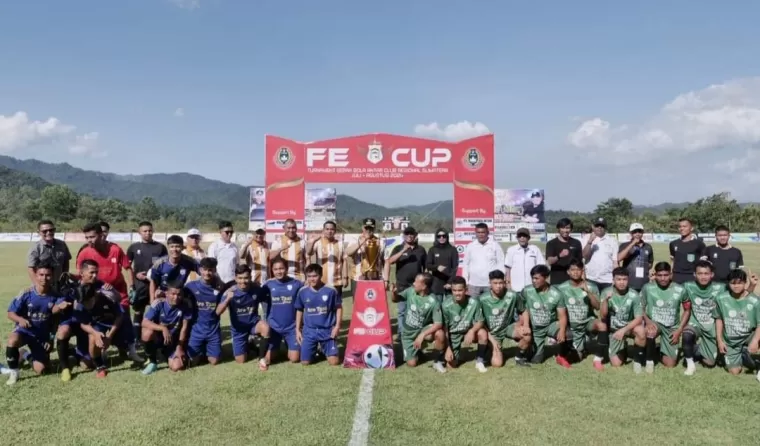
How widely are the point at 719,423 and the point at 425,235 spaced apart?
3854 cm

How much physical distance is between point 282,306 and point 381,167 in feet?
14.7

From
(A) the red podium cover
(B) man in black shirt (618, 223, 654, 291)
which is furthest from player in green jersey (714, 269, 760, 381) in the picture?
(A) the red podium cover

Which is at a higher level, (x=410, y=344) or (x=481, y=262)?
(x=481, y=262)

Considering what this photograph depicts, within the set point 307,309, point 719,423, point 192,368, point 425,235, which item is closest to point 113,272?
point 192,368

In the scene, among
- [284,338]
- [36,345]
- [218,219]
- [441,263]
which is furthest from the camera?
[218,219]

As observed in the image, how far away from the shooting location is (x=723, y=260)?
711 cm

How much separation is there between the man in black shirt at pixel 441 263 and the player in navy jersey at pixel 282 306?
1.88m

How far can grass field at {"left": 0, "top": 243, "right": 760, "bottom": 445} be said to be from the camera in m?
4.20

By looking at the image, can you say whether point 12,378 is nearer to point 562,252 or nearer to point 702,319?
point 562,252

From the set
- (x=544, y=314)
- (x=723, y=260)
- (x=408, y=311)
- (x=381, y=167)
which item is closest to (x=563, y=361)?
(x=544, y=314)

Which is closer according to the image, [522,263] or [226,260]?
[522,263]

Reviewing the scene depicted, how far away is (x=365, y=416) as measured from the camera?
459 cm

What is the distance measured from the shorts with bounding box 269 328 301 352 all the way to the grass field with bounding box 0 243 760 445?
33cm

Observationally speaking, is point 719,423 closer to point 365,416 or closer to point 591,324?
point 591,324
